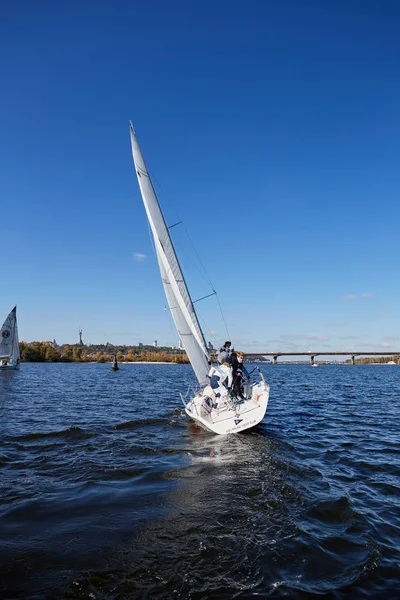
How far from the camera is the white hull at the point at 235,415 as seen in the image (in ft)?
50.4

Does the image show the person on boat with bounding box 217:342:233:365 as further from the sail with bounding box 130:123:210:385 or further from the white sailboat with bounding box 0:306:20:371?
the white sailboat with bounding box 0:306:20:371

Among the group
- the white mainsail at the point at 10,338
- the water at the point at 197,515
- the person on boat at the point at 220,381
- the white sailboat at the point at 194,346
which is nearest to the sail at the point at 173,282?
the white sailboat at the point at 194,346

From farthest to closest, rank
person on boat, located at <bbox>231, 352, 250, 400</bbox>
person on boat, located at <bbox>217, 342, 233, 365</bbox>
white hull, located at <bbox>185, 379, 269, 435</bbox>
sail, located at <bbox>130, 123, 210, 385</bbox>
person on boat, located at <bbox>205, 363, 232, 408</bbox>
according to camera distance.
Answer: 1. sail, located at <bbox>130, 123, 210, 385</bbox>
2. person on boat, located at <bbox>217, 342, 233, 365</bbox>
3. person on boat, located at <bbox>231, 352, 250, 400</bbox>
4. person on boat, located at <bbox>205, 363, 232, 408</bbox>
5. white hull, located at <bbox>185, 379, 269, 435</bbox>

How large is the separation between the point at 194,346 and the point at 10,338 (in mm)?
60533

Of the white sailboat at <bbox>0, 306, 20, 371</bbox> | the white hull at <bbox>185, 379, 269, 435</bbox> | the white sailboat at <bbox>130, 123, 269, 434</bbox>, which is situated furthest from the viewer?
the white sailboat at <bbox>0, 306, 20, 371</bbox>

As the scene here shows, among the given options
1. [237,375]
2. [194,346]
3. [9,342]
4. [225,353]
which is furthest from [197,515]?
[9,342]

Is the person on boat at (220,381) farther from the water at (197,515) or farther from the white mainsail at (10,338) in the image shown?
the white mainsail at (10,338)

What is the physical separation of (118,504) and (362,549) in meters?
5.00

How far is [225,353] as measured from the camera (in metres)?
18.0

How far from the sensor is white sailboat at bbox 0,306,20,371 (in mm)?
68812

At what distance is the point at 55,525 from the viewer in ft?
24.6

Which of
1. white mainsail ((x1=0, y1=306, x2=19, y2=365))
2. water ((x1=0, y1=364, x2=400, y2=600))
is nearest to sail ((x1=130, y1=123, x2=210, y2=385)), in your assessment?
water ((x1=0, y1=364, x2=400, y2=600))

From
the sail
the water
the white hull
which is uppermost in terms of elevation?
the sail

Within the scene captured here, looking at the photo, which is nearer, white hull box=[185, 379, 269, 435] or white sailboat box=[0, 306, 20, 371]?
white hull box=[185, 379, 269, 435]
